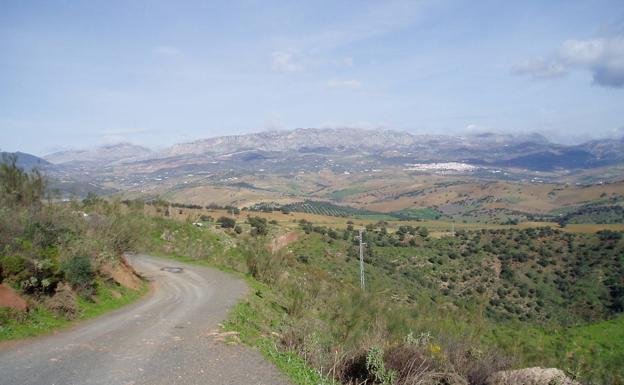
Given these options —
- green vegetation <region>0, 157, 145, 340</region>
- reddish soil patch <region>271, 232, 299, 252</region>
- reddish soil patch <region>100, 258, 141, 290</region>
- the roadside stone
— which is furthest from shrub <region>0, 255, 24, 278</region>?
reddish soil patch <region>271, 232, 299, 252</region>

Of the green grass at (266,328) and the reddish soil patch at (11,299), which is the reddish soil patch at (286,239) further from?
the reddish soil patch at (11,299)

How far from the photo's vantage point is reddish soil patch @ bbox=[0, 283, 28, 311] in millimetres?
11828

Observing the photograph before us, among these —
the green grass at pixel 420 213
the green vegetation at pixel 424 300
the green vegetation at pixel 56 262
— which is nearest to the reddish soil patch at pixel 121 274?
the green vegetation at pixel 56 262

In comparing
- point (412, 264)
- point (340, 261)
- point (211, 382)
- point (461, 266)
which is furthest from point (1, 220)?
point (461, 266)

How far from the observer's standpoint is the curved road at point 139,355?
9094 millimetres

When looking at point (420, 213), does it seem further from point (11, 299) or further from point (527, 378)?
point (11, 299)

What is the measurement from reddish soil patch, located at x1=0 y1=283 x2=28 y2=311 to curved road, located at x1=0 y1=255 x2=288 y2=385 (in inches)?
48.9

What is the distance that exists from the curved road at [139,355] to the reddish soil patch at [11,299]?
4.07 ft

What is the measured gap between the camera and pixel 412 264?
50625mm

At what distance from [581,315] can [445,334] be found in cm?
3276

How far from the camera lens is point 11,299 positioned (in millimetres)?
12016

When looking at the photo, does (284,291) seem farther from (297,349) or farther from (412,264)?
(412,264)

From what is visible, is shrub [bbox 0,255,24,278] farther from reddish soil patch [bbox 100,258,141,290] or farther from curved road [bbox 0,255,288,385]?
reddish soil patch [bbox 100,258,141,290]

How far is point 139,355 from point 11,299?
414 centimetres
